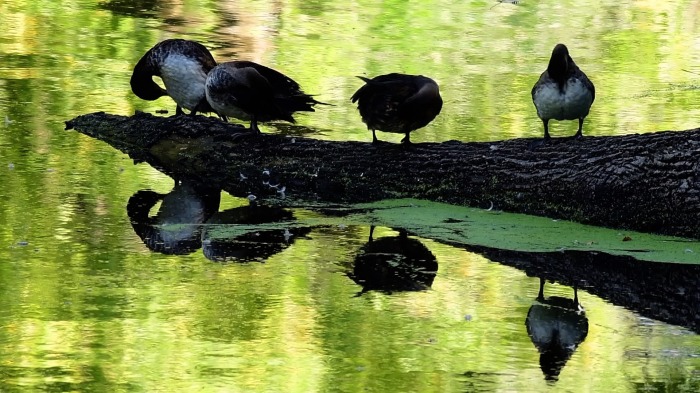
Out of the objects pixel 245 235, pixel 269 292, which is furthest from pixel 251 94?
pixel 269 292

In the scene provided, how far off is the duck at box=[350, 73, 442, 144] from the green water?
81cm

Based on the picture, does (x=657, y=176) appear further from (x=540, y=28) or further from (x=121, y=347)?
(x=540, y=28)

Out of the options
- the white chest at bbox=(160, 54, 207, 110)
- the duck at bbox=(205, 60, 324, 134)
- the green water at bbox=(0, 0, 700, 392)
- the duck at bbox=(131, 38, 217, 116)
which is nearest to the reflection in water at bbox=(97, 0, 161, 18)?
the green water at bbox=(0, 0, 700, 392)

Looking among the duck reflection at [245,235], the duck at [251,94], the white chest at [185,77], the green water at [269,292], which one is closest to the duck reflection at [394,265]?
the green water at [269,292]

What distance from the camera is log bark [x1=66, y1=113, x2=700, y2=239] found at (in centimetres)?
816

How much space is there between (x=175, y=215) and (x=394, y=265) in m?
1.73

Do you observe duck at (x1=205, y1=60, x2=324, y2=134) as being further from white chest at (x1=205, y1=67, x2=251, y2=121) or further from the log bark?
the log bark

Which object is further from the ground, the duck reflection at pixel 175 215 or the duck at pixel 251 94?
the duck at pixel 251 94

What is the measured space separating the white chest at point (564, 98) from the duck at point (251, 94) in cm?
174

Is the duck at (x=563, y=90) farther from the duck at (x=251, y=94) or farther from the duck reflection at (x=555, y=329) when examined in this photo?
the duck reflection at (x=555, y=329)

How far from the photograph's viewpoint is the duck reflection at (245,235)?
24.9 ft

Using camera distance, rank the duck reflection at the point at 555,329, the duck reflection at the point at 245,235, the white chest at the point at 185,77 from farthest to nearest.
A: the white chest at the point at 185,77 → the duck reflection at the point at 245,235 → the duck reflection at the point at 555,329

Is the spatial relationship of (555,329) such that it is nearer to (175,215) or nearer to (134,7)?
(175,215)

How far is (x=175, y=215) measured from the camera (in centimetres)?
856
